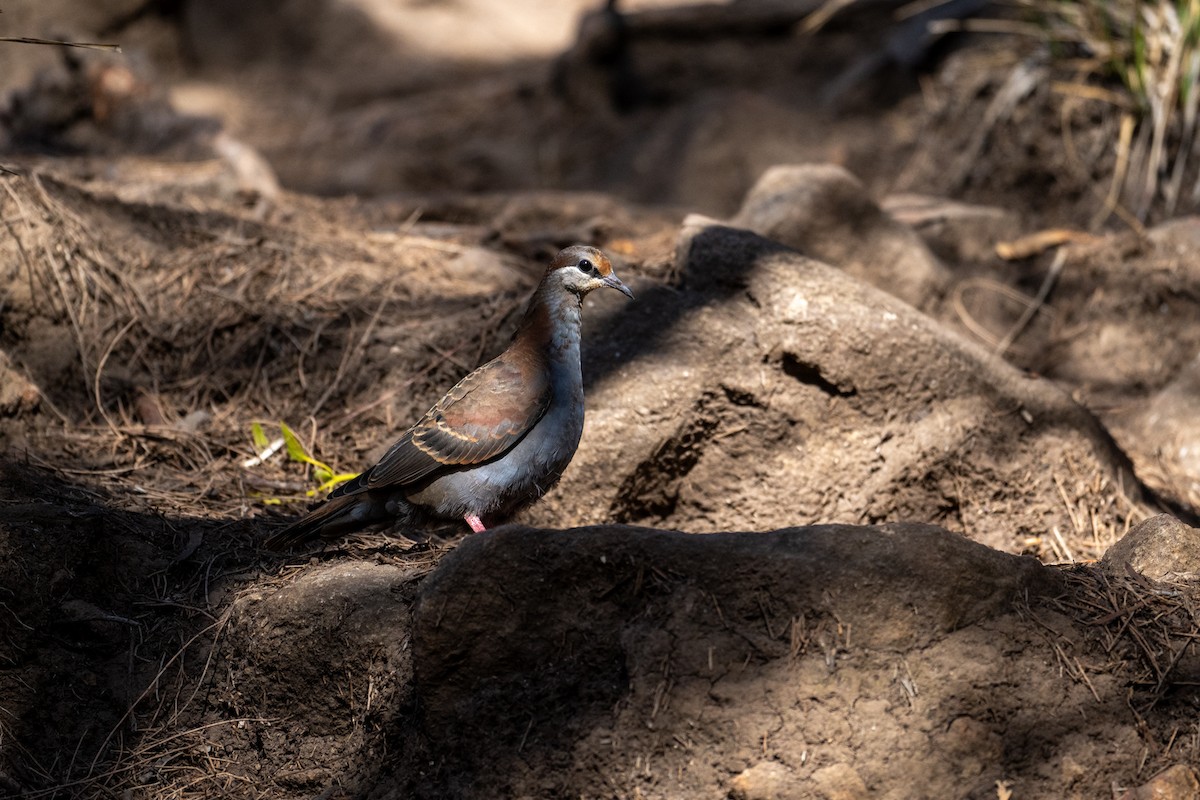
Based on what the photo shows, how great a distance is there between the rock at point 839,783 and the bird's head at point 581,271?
203 centimetres

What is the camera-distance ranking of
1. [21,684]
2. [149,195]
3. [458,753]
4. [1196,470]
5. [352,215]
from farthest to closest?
[352,215], [149,195], [1196,470], [21,684], [458,753]

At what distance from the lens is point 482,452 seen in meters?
3.99

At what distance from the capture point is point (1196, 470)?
523 centimetres

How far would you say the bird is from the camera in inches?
154

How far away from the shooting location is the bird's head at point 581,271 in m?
4.30

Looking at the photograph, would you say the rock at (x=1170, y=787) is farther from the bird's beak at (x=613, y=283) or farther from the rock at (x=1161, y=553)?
the bird's beak at (x=613, y=283)

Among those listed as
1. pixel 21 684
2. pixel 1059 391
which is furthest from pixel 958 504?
pixel 21 684

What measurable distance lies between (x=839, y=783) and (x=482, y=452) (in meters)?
1.68

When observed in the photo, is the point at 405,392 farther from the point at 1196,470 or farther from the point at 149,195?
the point at 1196,470

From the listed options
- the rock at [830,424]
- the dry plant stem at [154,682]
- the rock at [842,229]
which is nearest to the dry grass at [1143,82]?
the rock at [842,229]

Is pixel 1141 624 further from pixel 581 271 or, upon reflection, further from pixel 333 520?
pixel 333 520

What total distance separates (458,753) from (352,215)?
184 inches

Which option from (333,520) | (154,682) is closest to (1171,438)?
(333,520)

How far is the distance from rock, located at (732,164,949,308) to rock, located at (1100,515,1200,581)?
8.26ft
